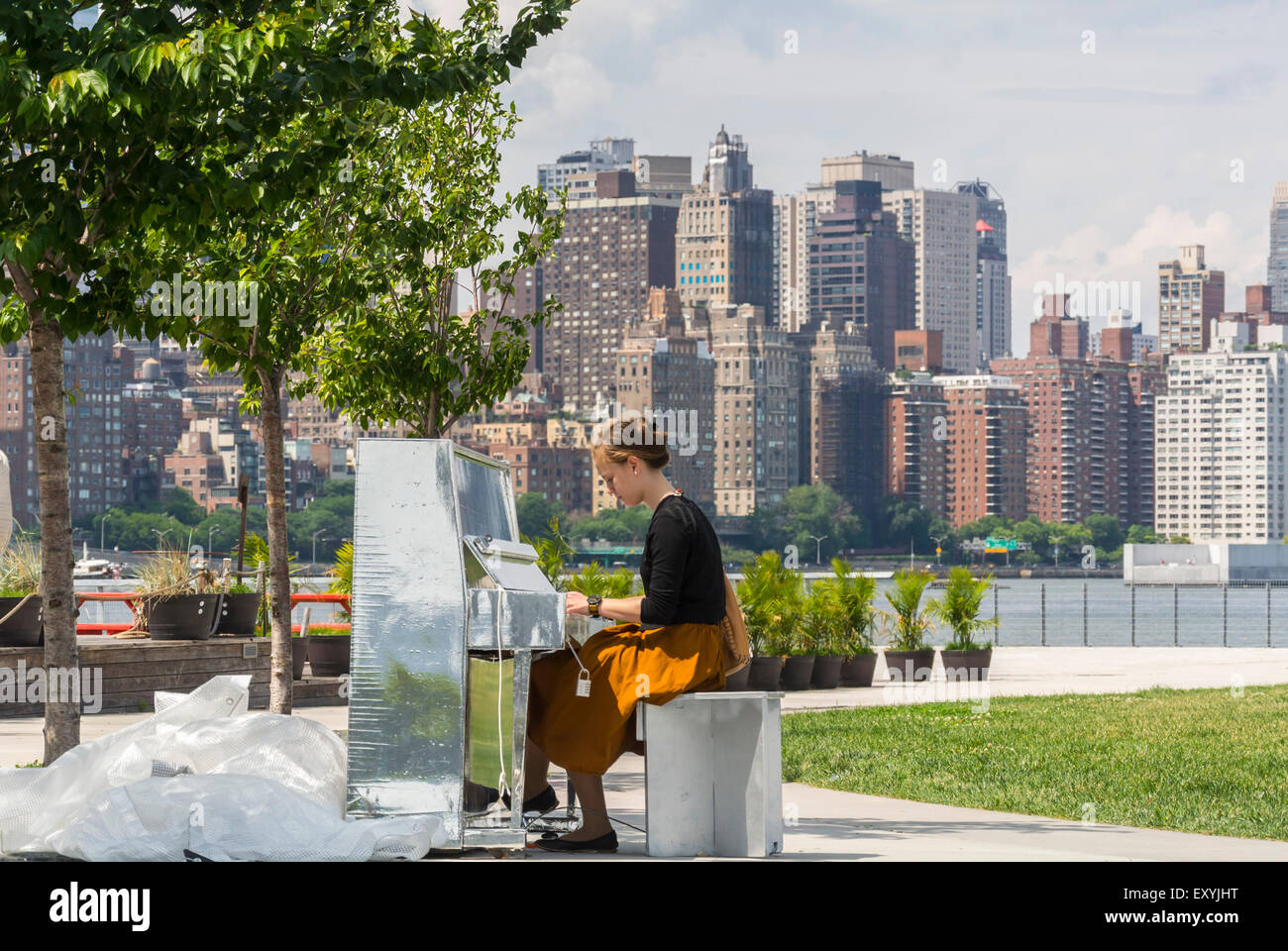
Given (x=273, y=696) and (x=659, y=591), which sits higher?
(x=659, y=591)

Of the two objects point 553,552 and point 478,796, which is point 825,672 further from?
point 478,796

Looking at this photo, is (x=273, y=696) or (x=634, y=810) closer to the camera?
(x=634, y=810)

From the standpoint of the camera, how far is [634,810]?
866 cm

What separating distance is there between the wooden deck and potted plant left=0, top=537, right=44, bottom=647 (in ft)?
0.49

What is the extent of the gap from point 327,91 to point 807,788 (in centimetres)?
522

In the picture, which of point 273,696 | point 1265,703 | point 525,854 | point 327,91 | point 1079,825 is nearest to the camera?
point 525,854

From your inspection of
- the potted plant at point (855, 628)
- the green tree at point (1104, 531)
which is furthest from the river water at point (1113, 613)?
the green tree at point (1104, 531)

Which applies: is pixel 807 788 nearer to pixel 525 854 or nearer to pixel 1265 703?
pixel 525 854

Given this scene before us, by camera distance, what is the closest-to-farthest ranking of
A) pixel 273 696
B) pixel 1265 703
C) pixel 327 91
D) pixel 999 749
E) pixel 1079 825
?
pixel 327 91
pixel 1079 825
pixel 273 696
pixel 999 749
pixel 1265 703

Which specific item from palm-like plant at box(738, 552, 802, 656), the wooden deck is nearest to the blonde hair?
the wooden deck

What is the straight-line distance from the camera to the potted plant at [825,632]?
813 inches

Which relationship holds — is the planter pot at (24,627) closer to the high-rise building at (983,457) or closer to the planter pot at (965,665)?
the planter pot at (965,665)

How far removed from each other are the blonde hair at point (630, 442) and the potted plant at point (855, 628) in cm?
1429
